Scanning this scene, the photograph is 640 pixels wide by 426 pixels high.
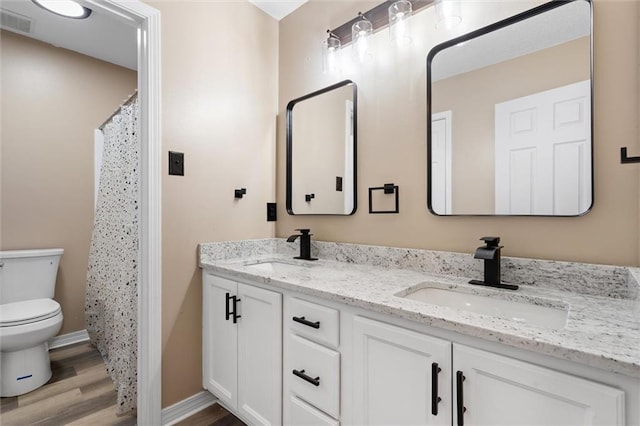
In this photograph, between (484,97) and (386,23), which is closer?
(484,97)

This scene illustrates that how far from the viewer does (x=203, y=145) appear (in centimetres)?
174

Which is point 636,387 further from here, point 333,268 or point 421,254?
point 333,268

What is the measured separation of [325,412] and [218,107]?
164cm

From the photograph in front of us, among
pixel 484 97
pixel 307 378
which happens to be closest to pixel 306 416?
pixel 307 378

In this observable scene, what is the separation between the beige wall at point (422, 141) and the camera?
40.3 inches

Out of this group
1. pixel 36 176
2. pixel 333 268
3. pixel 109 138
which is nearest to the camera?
pixel 333 268

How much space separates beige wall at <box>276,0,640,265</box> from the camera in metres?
1.02

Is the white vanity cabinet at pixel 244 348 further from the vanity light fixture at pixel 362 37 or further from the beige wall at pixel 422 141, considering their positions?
the vanity light fixture at pixel 362 37

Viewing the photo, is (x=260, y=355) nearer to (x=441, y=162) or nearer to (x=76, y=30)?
(x=441, y=162)

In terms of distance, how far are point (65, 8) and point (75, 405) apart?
2437 millimetres

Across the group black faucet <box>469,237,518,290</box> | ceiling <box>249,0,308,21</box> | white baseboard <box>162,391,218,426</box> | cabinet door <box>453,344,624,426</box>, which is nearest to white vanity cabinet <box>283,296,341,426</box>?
cabinet door <box>453,344,624,426</box>

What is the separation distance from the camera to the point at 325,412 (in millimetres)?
1121

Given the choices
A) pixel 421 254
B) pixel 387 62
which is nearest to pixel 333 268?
pixel 421 254

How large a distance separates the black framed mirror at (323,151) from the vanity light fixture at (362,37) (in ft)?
0.52
